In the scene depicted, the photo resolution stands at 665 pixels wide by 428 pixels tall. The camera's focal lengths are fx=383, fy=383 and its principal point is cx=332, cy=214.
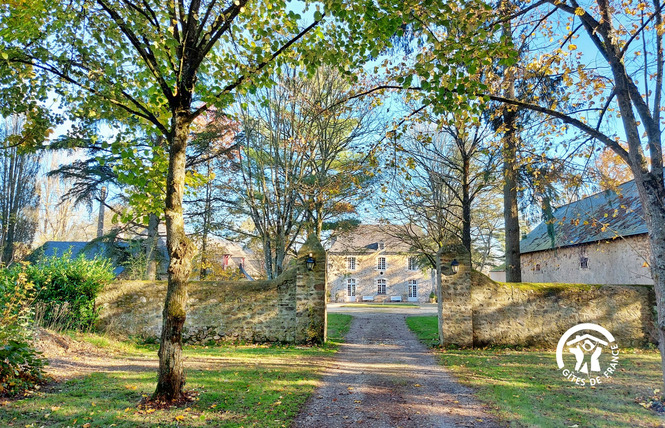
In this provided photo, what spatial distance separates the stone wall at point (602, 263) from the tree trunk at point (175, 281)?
1052 centimetres

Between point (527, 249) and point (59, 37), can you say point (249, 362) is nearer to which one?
point (59, 37)

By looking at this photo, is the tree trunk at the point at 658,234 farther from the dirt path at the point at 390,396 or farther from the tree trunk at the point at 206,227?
the tree trunk at the point at 206,227

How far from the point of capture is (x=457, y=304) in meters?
9.44

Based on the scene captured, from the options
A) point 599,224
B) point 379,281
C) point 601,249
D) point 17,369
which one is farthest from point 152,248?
point 379,281

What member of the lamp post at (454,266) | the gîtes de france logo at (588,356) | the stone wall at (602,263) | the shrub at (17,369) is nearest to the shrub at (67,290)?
the shrub at (17,369)

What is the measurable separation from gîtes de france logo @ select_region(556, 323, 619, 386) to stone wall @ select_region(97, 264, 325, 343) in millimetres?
5471

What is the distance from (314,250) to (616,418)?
6.85 meters

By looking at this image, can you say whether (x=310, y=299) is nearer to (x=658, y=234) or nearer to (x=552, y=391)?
(x=552, y=391)

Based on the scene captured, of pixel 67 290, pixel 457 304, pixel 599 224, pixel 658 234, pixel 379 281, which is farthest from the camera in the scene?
pixel 379 281

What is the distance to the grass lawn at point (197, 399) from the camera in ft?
12.7

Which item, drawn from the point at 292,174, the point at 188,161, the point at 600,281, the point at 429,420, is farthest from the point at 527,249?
the point at 429,420

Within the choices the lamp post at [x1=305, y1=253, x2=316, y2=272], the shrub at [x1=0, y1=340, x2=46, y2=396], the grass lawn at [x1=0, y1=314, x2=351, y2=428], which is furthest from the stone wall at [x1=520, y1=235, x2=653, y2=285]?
the shrub at [x1=0, y1=340, x2=46, y2=396]

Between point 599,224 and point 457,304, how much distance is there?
381 cm

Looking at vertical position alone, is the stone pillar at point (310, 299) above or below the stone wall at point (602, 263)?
below
